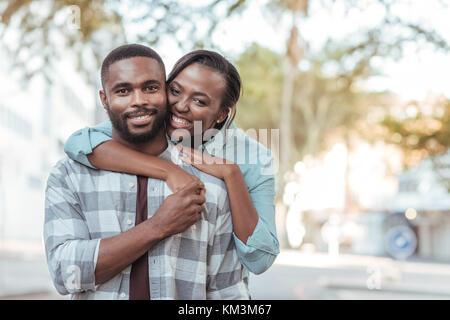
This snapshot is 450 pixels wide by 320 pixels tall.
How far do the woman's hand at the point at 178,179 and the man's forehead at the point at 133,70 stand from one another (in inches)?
7.7

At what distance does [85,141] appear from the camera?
1.18 m

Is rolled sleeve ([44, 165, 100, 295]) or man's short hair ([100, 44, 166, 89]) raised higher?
man's short hair ([100, 44, 166, 89])

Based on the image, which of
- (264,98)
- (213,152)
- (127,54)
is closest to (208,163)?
(213,152)

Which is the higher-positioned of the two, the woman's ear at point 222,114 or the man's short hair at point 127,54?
the man's short hair at point 127,54

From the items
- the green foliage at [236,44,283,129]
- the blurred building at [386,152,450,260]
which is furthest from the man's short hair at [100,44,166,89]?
the blurred building at [386,152,450,260]

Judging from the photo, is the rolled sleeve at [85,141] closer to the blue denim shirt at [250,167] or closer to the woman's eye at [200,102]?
the blue denim shirt at [250,167]

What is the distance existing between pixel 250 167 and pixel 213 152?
0.31 ft

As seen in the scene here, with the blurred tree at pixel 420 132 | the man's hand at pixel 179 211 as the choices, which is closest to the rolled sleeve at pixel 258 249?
the man's hand at pixel 179 211

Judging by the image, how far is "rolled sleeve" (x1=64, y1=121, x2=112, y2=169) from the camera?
3.79ft

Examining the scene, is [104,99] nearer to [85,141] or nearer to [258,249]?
[85,141]

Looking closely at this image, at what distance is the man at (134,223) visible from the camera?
1.05 m

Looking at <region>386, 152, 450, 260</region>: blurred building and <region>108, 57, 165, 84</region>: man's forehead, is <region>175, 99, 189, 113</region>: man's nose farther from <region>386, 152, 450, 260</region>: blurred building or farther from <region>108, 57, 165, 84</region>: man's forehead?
<region>386, 152, 450, 260</region>: blurred building
